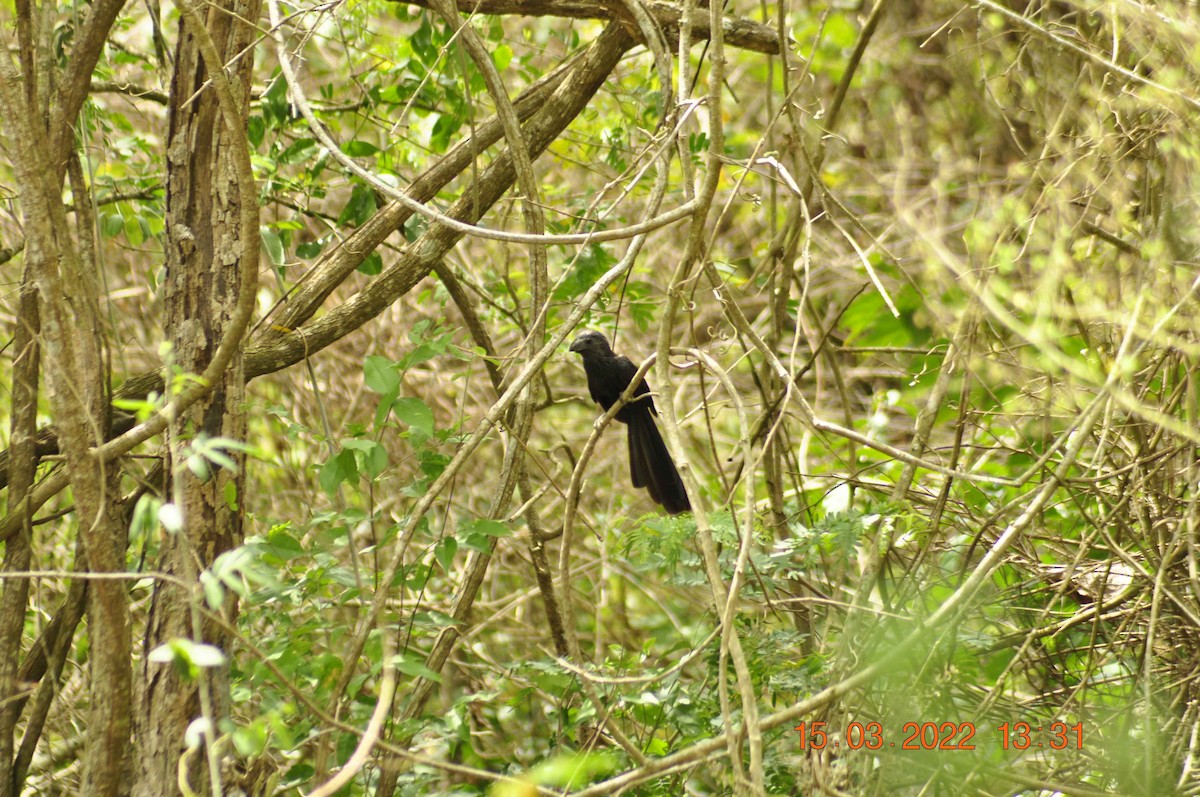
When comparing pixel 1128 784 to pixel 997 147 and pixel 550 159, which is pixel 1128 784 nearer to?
pixel 550 159

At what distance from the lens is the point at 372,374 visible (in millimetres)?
2402

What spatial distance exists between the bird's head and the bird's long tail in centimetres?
43

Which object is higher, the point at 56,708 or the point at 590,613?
the point at 56,708

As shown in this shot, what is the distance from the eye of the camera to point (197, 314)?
2551mm

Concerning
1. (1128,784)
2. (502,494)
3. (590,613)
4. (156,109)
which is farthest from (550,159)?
(1128,784)

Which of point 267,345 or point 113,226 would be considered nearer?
point 267,345

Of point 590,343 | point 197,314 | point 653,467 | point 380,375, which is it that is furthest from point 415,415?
point 590,343

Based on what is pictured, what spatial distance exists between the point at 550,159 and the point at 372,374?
3.73 meters

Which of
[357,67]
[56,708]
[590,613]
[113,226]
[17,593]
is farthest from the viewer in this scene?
[590,613]

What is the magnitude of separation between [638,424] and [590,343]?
50 cm

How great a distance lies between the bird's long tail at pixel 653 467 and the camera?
14.6 feet

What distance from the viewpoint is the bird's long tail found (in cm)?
446

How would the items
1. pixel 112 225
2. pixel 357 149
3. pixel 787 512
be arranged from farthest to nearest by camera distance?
1. pixel 787 512
2. pixel 357 149
3. pixel 112 225

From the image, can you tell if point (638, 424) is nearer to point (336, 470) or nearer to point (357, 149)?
point (357, 149)
